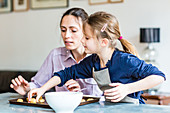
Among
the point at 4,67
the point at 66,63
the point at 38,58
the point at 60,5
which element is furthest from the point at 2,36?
the point at 66,63

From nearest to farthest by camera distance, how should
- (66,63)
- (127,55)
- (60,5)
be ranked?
1. (127,55)
2. (66,63)
3. (60,5)

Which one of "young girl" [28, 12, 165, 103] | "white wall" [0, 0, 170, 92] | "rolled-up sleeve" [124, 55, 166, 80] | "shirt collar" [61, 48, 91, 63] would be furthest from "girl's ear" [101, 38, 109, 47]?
"white wall" [0, 0, 170, 92]

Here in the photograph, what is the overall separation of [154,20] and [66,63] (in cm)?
174

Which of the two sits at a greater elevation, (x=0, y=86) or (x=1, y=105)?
(x=1, y=105)

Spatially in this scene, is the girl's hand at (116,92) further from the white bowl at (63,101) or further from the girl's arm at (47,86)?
the girl's arm at (47,86)

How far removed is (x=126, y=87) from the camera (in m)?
1.43

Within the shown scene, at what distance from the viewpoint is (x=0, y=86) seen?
166 inches

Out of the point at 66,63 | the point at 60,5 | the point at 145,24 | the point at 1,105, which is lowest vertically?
the point at 1,105

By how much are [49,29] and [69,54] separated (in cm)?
218

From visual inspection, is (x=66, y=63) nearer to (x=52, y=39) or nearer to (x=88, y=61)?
(x=88, y=61)

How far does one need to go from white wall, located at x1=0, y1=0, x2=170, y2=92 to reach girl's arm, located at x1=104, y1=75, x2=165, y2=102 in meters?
2.16

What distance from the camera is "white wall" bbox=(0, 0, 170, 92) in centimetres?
350

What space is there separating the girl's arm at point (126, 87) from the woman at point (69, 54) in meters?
0.58

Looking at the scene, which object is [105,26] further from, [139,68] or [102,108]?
[102,108]
